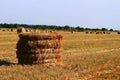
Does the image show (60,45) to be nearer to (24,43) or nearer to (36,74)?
(24,43)

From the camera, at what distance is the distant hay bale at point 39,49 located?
15.6 metres

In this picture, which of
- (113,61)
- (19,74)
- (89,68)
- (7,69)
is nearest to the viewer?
(19,74)

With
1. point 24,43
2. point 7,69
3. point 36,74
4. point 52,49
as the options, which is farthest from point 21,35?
point 36,74

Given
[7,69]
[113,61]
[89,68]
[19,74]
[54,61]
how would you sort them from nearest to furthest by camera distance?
[19,74] < [7,69] < [89,68] < [54,61] < [113,61]

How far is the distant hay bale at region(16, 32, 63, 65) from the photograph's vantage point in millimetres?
15578

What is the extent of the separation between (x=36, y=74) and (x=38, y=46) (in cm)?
326

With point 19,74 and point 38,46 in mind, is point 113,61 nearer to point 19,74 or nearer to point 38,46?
point 38,46

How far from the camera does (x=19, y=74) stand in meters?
12.5

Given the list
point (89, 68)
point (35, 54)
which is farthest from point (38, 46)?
point (89, 68)

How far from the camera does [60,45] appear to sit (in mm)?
16406

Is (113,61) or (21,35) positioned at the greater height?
(21,35)

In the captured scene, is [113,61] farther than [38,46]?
Yes

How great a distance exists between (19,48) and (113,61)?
182 inches

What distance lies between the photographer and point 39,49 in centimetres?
1573
